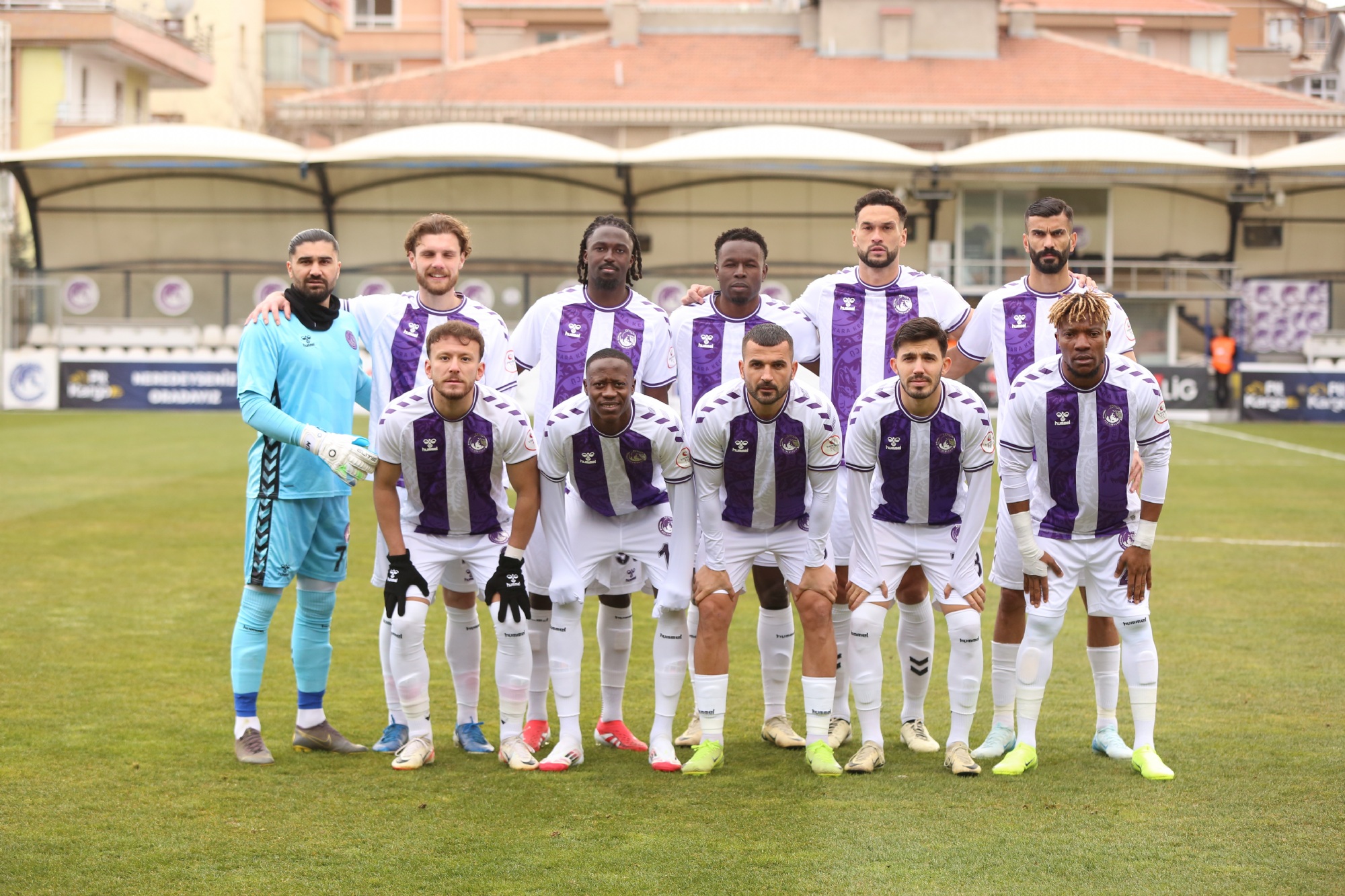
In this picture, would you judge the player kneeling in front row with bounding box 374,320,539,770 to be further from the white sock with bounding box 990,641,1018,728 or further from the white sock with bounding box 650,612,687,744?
the white sock with bounding box 990,641,1018,728

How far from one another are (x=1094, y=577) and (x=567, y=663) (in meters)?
2.18

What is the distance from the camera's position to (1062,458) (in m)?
6.03

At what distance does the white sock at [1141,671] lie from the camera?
596 cm

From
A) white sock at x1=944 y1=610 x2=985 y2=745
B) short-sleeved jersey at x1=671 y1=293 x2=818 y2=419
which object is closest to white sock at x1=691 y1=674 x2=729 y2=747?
white sock at x1=944 y1=610 x2=985 y2=745

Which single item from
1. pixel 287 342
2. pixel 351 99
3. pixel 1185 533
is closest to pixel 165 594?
pixel 287 342

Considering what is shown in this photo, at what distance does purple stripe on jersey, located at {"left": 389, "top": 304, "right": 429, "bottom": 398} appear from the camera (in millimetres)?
6438

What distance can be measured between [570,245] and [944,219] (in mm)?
8570

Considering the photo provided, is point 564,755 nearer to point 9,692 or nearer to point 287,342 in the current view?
point 287,342

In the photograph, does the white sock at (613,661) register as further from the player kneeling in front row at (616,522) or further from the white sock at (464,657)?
the white sock at (464,657)

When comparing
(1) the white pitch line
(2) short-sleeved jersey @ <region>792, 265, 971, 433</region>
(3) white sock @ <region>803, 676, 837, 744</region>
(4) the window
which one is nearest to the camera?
(3) white sock @ <region>803, 676, 837, 744</region>

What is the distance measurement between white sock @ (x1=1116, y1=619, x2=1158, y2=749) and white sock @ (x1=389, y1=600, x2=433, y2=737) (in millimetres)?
2827

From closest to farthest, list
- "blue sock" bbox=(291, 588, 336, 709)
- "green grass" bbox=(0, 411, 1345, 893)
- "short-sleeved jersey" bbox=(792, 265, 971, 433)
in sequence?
"green grass" bbox=(0, 411, 1345, 893) < "blue sock" bbox=(291, 588, 336, 709) < "short-sleeved jersey" bbox=(792, 265, 971, 433)

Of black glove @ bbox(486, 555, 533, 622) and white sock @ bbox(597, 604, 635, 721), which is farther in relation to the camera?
white sock @ bbox(597, 604, 635, 721)

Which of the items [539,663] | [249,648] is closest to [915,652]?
[539,663]
